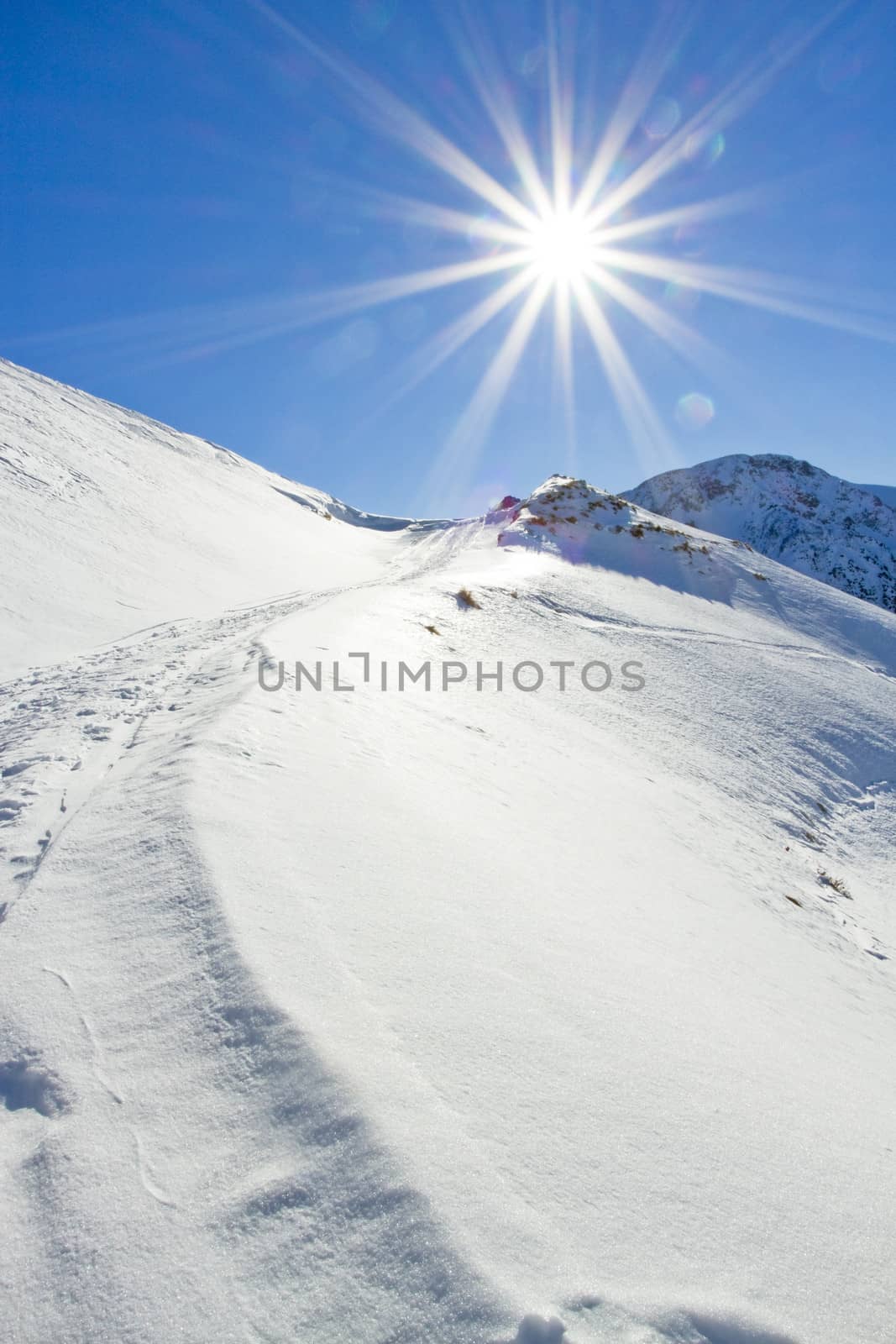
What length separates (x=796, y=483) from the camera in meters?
79.8

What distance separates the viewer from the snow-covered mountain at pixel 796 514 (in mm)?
68500

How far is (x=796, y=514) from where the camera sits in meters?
76.2

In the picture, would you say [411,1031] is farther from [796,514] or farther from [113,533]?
[796,514]

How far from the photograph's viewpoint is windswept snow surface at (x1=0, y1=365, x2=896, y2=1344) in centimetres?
146

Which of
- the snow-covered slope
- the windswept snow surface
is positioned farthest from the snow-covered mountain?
the windswept snow surface

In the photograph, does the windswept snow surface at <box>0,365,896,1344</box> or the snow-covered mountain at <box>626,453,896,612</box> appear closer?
the windswept snow surface at <box>0,365,896,1344</box>

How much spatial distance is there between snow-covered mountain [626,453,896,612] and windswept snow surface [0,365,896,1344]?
241ft

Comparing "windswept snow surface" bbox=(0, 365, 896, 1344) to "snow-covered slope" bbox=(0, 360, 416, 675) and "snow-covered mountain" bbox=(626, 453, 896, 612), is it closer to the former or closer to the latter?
"snow-covered slope" bbox=(0, 360, 416, 675)

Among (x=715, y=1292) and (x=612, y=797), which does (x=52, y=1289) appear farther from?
(x=612, y=797)

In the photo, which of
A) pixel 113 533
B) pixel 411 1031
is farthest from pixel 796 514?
pixel 411 1031

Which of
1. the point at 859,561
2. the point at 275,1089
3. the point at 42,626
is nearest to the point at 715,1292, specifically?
the point at 275,1089

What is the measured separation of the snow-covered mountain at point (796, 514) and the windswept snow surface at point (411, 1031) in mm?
73555

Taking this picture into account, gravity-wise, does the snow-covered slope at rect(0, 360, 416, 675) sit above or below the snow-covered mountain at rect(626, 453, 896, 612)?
below

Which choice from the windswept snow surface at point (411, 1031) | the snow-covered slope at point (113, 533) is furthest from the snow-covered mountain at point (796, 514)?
the windswept snow surface at point (411, 1031)
